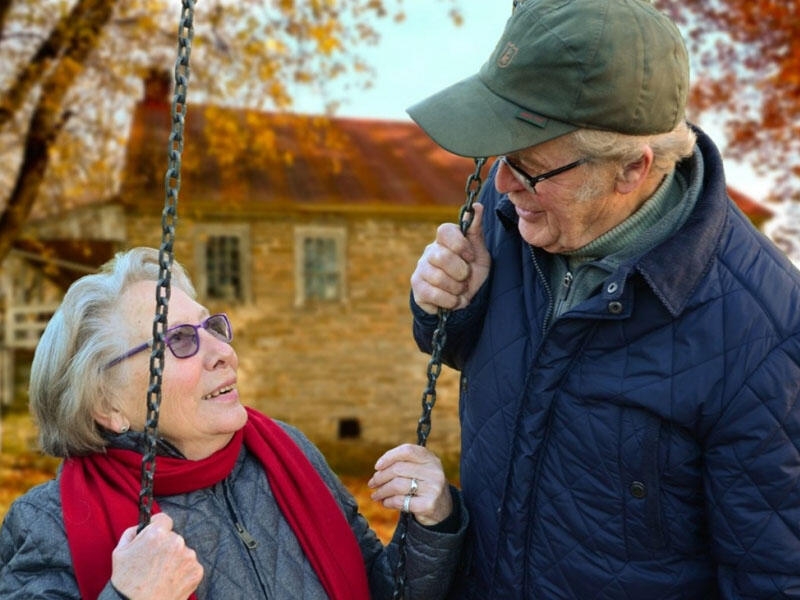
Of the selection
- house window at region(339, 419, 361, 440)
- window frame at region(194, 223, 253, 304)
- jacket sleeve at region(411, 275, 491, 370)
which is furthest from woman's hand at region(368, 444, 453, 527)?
house window at region(339, 419, 361, 440)

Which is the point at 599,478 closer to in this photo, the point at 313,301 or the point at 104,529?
the point at 104,529

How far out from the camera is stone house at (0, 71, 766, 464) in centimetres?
1428

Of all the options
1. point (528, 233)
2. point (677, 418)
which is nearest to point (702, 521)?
point (677, 418)

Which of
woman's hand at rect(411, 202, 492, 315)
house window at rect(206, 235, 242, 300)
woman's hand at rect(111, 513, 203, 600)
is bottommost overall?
house window at rect(206, 235, 242, 300)

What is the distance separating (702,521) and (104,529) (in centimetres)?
138

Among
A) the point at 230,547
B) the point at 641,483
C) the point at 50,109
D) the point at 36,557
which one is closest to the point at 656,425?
the point at 641,483

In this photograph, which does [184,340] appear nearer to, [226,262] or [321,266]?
[226,262]

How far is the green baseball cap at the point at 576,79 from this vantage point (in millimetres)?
1763

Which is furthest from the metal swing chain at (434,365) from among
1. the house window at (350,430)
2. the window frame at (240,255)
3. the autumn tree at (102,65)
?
the house window at (350,430)

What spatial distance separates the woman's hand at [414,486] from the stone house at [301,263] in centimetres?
1211

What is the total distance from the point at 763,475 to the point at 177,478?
1.36 m

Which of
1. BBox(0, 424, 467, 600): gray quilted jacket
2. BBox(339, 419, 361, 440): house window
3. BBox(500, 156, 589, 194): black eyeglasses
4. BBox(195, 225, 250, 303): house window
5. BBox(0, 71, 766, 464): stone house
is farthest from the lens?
BBox(339, 419, 361, 440): house window

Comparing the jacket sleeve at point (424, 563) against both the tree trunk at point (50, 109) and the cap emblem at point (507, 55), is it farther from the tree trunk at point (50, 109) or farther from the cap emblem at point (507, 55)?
the tree trunk at point (50, 109)

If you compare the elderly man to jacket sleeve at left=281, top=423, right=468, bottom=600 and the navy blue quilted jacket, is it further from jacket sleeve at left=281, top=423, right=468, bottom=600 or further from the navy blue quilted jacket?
jacket sleeve at left=281, top=423, right=468, bottom=600
